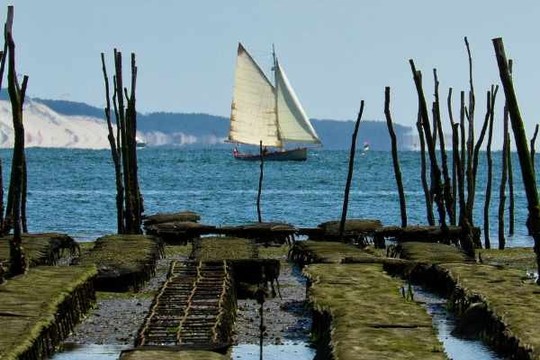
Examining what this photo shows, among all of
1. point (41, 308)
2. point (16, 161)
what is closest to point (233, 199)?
point (16, 161)

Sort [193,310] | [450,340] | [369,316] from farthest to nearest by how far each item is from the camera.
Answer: [193,310] < [450,340] < [369,316]

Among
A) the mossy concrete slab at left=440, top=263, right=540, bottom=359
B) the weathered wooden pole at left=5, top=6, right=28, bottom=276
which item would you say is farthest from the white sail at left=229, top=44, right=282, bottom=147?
the mossy concrete slab at left=440, top=263, right=540, bottom=359

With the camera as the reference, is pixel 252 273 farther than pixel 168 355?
Yes

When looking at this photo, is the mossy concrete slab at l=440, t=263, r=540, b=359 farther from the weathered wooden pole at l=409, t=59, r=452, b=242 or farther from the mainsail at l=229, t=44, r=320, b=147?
the mainsail at l=229, t=44, r=320, b=147

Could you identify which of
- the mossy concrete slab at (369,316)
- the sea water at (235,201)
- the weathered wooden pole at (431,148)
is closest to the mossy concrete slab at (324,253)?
the mossy concrete slab at (369,316)

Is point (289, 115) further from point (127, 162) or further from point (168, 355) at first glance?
point (168, 355)

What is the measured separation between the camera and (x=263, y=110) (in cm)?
12900

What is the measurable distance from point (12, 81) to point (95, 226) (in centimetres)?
3010

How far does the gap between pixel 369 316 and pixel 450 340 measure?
90.6 inches

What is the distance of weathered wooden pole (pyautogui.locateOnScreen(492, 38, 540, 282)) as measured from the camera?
2809cm

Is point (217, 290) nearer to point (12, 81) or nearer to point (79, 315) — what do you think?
point (79, 315)

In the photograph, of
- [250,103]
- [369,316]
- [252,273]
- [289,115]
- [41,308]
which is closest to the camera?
[369,316]

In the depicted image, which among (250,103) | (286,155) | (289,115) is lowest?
(286,155)

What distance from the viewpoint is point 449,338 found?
80.1 ft
